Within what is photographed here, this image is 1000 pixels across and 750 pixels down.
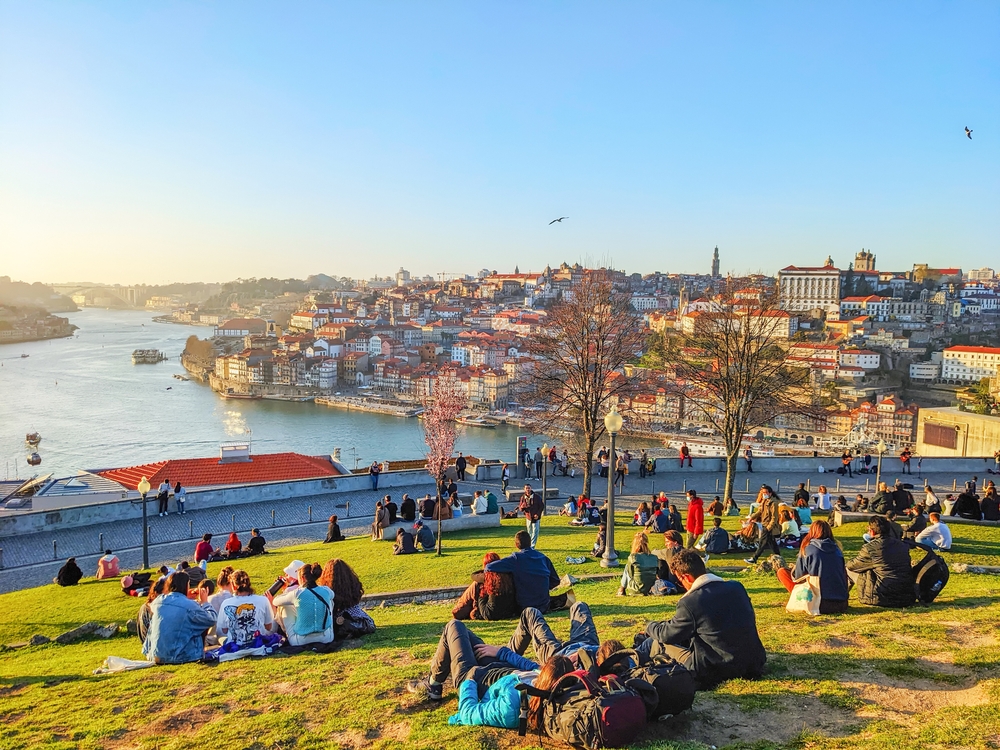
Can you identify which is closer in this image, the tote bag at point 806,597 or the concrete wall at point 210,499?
the tote bag at point 806,597

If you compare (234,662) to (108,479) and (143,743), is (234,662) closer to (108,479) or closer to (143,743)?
(143,743)

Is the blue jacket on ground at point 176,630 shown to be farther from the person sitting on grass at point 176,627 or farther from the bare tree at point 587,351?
→ the bare tree at point 587,351

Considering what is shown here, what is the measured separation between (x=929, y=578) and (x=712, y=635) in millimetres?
2084

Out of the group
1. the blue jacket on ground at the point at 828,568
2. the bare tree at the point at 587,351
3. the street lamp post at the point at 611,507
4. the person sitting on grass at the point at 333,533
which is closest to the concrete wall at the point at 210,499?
the bare tree at the point at 587,351

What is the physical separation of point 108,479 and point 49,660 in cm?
1102

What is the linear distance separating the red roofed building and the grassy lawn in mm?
9621

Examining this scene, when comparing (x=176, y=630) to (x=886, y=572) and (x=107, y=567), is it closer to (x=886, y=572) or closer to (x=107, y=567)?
(x=886, y=572)

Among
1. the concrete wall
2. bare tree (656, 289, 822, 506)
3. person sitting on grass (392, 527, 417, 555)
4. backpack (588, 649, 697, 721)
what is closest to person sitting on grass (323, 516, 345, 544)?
person sitting on grass (392, 527, 417, 555)

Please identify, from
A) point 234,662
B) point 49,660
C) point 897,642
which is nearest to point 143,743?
point 234,662

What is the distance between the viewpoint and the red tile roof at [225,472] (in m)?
14.5

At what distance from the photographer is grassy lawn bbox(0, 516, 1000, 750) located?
2834 millimetres

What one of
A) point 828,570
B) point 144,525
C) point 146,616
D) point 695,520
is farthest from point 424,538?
point 828,570

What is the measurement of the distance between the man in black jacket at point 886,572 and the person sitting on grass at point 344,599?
305 cm

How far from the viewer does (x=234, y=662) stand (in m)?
4.07
